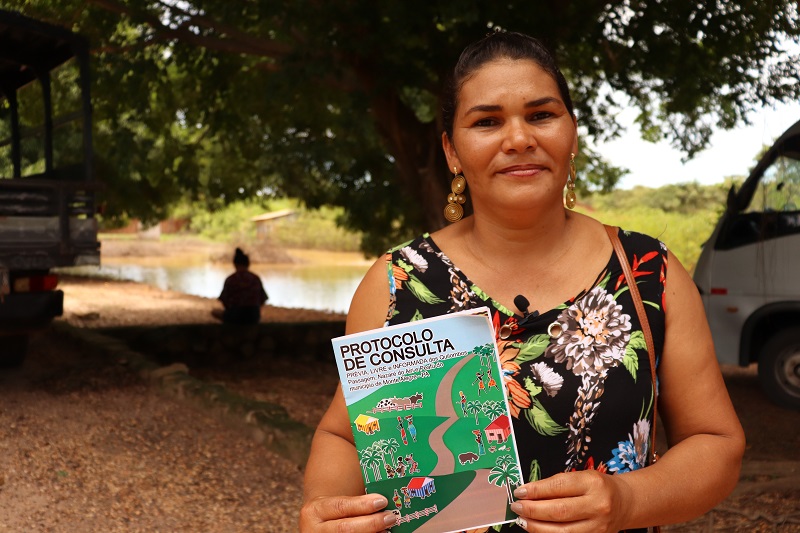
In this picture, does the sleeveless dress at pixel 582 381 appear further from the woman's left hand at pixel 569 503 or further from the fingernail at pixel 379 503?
the fingernail at pixel 379 503

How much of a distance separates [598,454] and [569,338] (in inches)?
9.2

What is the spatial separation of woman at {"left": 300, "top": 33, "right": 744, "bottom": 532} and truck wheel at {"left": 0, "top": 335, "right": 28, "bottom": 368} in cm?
659

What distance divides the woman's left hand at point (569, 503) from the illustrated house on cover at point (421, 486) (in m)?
0.16

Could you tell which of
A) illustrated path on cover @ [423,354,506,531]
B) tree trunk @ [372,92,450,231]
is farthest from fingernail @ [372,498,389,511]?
tree trunk @ [372,92,450,231]

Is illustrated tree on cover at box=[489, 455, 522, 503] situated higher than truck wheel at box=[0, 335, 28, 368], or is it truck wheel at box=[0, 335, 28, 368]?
truck wheel at box=[0, 335, 28, 368]

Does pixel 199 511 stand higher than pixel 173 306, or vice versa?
pixel 173 306

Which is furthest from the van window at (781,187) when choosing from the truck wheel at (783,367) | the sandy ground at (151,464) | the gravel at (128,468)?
the gravel at (128,468)

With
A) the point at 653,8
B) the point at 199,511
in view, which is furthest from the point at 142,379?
the point at 653,8

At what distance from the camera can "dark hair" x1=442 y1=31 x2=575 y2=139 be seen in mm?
1736

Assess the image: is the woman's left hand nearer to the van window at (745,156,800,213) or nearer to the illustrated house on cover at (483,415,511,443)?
the illustrated house on cover at (483,415,511,443)

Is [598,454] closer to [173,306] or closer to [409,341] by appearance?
[409,341]

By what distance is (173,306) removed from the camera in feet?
52.7

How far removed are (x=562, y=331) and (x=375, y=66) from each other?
6.65m

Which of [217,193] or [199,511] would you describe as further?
[217,193]
